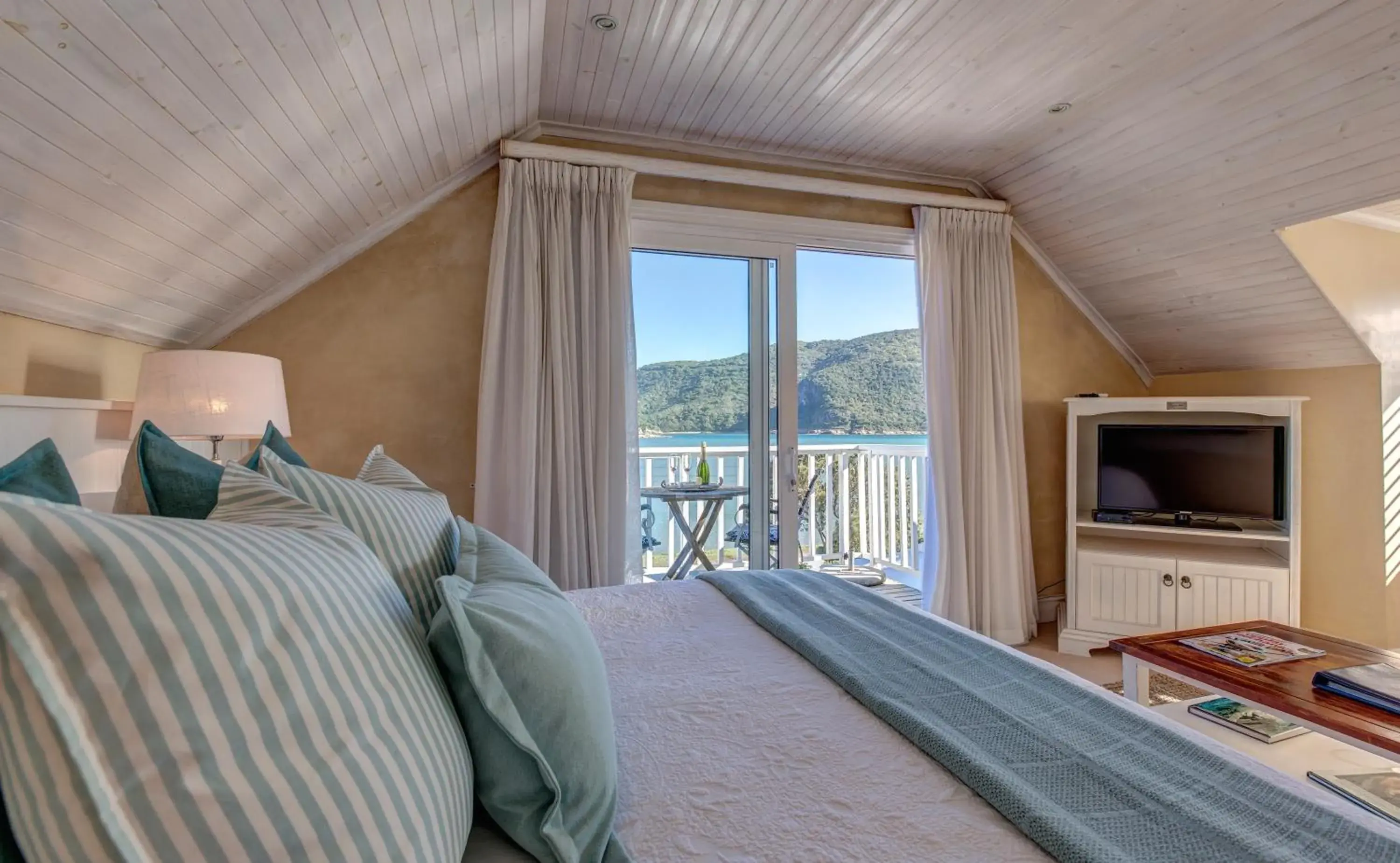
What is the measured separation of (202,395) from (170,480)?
1.18 metres

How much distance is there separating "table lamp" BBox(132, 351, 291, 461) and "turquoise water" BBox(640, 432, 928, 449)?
159 centimetres

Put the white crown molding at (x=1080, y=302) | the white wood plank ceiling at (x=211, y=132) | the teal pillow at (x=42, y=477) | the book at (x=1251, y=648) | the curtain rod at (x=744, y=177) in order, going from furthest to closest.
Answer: the white crown molding at (x=1080, y=302)
the curtain rod at (x=744, y=177)
the book at (x=1251, y=648)
the white wood plank ceiling at (x=211, y=132)
the teal pillow at (x=42, y=477)

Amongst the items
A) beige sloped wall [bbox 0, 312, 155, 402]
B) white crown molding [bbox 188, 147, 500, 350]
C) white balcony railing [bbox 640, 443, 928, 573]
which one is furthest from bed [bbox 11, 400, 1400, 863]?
white balcony railing [bbox 640, 443, 928, 573]

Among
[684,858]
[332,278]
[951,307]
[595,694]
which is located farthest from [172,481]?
[951,307]

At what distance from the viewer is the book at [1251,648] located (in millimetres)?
1874

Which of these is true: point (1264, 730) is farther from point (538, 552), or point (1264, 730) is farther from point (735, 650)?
point (538, 552)

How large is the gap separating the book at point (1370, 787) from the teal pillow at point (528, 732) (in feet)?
5.19

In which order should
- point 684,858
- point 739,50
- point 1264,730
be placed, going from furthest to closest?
point 739,50
point 1264,730
point 684,858

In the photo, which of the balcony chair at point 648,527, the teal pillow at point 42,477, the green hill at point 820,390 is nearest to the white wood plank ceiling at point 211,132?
the teal pillow at point 42,477

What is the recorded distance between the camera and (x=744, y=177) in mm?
3133

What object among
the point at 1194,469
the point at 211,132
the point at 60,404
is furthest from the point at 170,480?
the point at 1194,469

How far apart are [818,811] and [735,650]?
1.88 feet

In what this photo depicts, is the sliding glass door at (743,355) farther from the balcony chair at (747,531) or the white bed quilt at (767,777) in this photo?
the white bed quilt at (767,777)

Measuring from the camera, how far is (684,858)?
2.55ft
